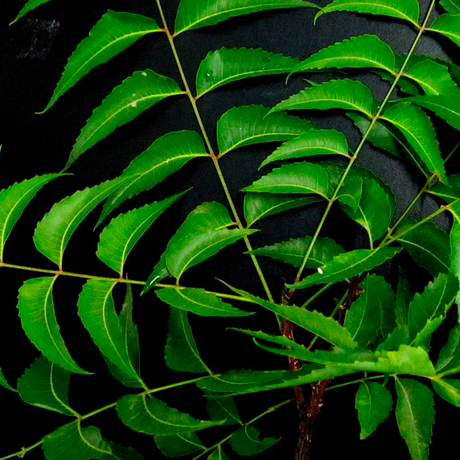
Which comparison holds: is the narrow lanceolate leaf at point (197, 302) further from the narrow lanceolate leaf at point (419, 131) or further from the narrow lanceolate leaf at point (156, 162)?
the narrow lanceolate leaf at point (419, 131)

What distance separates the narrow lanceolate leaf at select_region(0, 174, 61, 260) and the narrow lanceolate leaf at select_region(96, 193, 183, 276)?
92 millimetres

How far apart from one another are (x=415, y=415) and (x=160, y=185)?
0.52 metres

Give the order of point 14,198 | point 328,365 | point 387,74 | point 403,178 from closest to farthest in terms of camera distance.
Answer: point 328,365, point 14,198, point 387,74, point 403,178

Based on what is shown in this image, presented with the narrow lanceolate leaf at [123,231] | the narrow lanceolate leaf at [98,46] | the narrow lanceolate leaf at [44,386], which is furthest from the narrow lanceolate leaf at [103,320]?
the narrow lanceolate leaf at [98,46]

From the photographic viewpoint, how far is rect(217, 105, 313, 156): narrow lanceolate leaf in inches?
28.6

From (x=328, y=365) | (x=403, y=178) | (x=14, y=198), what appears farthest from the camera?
(x=403, y=178)

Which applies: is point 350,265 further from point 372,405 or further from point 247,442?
point 247,442

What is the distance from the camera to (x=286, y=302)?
698 millimetres

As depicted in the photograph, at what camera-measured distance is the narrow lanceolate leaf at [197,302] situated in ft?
2.03

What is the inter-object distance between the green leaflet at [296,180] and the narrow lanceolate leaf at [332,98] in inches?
3.0

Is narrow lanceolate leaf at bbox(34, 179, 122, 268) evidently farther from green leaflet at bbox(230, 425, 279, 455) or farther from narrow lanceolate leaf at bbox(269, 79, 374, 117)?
green leaflet at bbox(230, 425, 279, 455)

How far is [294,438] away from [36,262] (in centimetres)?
54

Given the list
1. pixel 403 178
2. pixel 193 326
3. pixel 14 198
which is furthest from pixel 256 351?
pixel 14 198

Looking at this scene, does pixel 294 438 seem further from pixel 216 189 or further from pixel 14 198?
pixel 14 198
